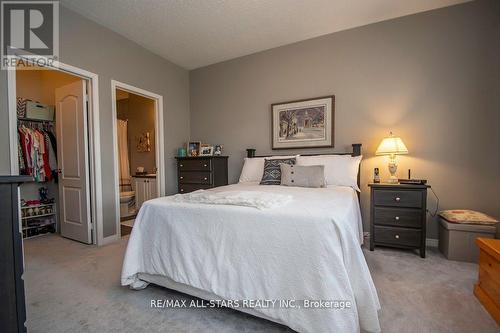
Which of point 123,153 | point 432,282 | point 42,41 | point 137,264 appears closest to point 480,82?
point 432,282

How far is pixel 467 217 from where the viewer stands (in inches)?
85.3

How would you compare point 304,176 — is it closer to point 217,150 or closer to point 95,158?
point 217,150

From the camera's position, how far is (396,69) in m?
2.70

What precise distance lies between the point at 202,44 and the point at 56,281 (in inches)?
127

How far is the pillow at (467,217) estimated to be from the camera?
209 cm

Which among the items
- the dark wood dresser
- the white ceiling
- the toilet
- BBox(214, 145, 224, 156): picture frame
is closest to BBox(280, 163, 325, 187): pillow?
the dark wood dresser

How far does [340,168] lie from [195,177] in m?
2.11

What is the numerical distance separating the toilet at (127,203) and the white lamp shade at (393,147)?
13.5 feet

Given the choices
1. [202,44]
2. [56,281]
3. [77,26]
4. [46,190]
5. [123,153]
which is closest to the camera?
[56,281]

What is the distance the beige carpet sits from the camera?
1.35 meters

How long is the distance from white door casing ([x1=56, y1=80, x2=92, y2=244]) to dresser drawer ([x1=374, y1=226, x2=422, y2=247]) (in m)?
3.44

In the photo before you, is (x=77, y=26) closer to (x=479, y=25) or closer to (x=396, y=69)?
(x=396, y=69)

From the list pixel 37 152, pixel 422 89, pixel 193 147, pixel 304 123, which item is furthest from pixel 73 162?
pixel 422 89

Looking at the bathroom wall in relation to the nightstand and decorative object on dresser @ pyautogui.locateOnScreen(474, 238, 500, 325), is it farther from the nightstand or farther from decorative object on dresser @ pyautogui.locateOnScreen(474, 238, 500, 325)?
decorative object on dresser @ pyautogui.locateOnScreen(474, 238, 500, 325)
